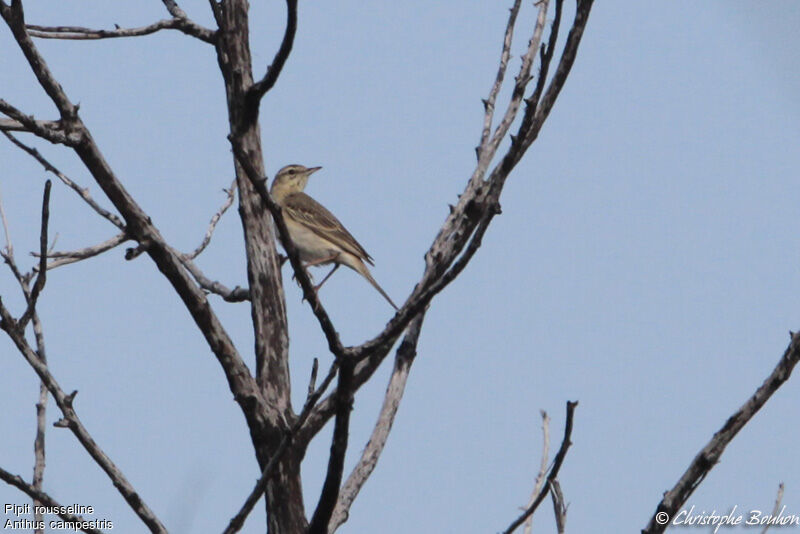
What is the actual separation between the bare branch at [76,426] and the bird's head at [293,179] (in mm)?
7995

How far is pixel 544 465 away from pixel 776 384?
4.42 feet

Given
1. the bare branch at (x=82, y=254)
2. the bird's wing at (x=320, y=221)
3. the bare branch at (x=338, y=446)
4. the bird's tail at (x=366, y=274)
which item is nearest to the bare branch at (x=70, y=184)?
the bare branch at (x=82, y=254)

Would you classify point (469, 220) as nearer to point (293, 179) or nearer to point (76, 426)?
point (76, 426)

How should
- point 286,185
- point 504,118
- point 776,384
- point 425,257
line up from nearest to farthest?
1. point 776,384
2. point 425,257
3. point 504,118
4. point 286,185

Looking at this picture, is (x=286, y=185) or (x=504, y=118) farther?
(x=286, y=185)

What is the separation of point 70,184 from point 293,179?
23.7ft

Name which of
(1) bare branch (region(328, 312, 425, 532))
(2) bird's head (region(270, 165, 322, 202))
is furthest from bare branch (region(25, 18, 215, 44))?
(2) bird's head (region(270, 165, 322, 202))

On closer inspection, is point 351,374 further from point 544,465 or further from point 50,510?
point 544,465

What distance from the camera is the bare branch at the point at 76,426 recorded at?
3.36 meters

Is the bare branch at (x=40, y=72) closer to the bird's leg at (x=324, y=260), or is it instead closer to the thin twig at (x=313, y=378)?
the thin twig at (x=313, y=378)

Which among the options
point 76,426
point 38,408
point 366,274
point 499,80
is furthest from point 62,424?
point 366,274

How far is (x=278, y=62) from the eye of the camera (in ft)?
12.3

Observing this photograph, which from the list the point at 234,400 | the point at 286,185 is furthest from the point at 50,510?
the point at 286,185

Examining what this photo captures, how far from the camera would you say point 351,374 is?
3156mm
